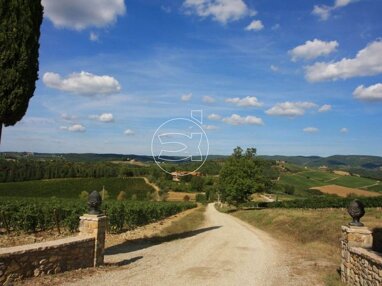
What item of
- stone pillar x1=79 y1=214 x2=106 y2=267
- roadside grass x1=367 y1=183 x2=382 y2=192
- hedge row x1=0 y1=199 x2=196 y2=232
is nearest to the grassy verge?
stone pillar x1=79 y1=214 x2=106 y2=267

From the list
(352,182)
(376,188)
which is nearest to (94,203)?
(376,188)

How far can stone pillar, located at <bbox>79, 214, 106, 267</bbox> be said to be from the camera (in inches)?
436

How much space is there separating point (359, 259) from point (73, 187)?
289ft

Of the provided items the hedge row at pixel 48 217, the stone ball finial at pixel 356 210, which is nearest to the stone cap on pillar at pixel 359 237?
the stone ball finial at pixel 356 210

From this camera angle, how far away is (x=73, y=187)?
91375mm

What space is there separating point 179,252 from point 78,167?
9678cm

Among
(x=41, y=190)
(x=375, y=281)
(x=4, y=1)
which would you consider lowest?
(x=41, y=190)

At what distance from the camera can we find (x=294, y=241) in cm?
2034

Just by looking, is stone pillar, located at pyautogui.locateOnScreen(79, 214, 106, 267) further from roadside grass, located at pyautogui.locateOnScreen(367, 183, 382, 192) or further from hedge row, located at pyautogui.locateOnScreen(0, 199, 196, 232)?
roadside grass, located at pyautogui.locateOnScreen(367, 183, 382, 192)

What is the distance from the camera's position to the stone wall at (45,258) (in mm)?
8227

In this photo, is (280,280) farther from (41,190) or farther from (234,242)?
(41,190)

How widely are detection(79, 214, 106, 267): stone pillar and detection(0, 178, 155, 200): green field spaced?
70.0 meters

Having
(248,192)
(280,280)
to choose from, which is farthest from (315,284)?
(248,192)

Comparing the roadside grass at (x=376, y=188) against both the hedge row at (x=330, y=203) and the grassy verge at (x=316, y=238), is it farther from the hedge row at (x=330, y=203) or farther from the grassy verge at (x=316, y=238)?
the grassy verge at (x=316, y=238)
